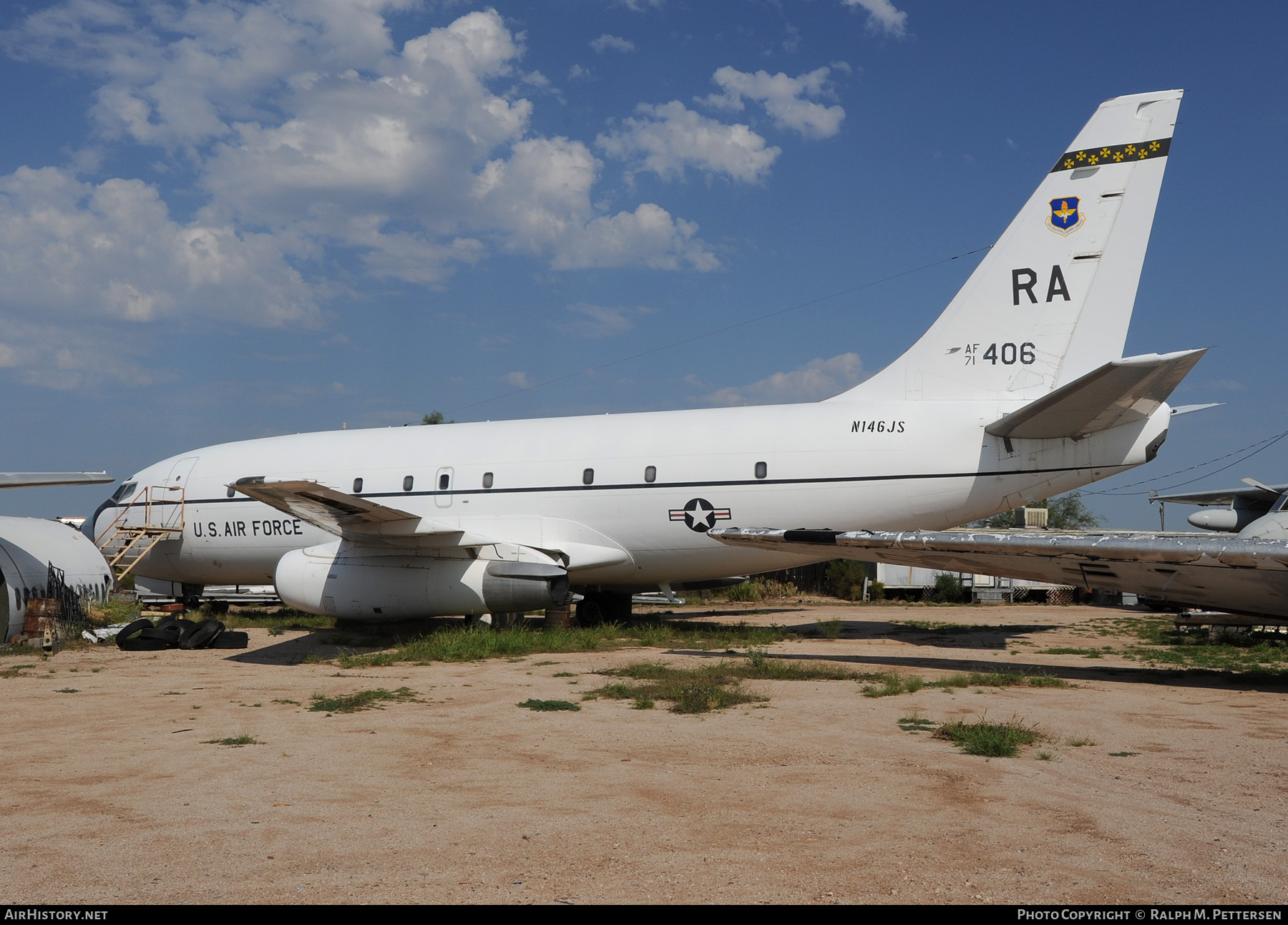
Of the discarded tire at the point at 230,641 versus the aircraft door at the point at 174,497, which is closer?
the discarded tire at the point at 230,641

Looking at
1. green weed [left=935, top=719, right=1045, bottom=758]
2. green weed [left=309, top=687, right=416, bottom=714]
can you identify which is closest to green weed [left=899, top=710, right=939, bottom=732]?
green weed [left=935, top=719, right=1045, bottom=758]

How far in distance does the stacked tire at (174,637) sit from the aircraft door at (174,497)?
13.6 feet

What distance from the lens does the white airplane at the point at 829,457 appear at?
12.2 m

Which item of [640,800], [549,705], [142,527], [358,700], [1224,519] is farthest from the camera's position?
A: [1224,519]

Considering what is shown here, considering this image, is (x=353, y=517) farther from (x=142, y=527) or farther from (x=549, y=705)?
(x=142, y=527)

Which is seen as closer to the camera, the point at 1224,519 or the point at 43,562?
the point at 43,562

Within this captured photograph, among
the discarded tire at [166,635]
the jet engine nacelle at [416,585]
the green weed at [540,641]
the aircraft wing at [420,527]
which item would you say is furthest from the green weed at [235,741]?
the discarded tire at [166,635]

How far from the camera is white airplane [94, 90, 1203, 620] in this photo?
40.1 ft

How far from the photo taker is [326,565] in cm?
1356

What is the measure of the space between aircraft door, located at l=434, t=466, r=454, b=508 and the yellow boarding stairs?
5571 mm

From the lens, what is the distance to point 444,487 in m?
15.3

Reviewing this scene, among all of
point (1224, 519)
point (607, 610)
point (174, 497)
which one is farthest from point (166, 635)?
point (1224, 519)

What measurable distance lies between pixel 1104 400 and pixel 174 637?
42.3 feet

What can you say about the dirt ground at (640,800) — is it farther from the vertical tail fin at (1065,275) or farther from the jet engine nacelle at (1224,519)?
the jet engine nacelle at (1224,519)
